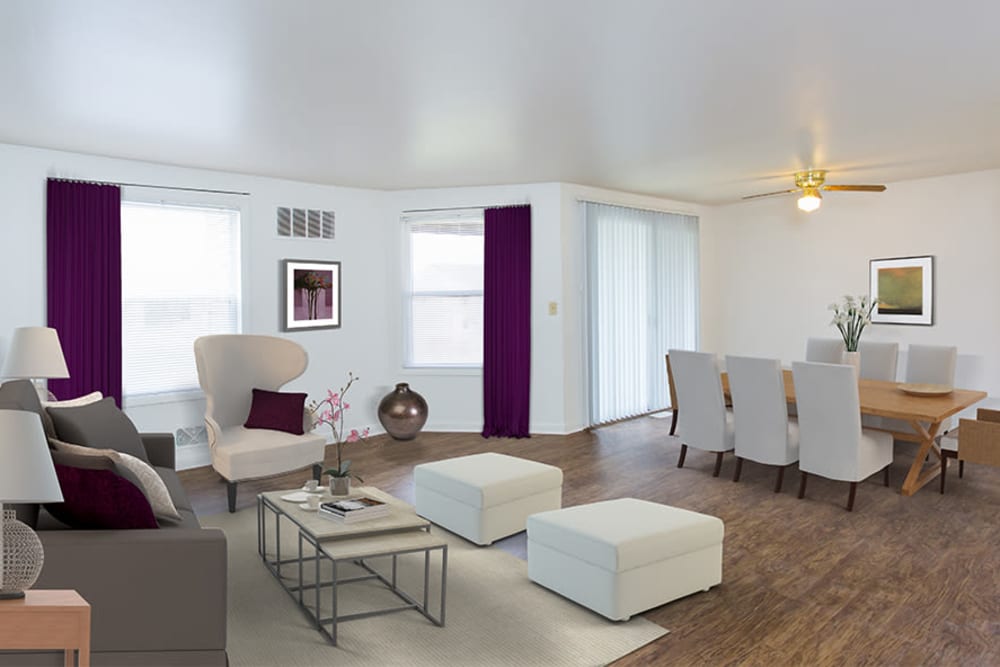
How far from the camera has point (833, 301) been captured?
769cm

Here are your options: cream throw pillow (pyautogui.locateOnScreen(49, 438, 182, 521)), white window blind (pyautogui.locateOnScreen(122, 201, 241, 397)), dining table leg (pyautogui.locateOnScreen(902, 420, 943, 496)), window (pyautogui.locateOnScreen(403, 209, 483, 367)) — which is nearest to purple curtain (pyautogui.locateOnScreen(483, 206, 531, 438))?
window (pyautogui.locateOnScreen(403, 209, 483, 367))

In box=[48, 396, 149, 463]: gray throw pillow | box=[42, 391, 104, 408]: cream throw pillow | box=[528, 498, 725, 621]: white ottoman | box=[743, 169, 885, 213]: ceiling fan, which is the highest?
box=[743, 169, 885, 213]: ceiling fan

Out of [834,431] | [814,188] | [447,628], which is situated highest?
[814,188]

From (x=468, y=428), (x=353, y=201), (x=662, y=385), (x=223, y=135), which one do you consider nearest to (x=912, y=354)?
(x=662, y=385)

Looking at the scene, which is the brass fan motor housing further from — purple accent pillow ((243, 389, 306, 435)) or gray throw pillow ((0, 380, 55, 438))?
gray throw pillow ((0, 380, 55, 438))

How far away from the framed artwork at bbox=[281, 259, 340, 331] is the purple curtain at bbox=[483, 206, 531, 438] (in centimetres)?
143

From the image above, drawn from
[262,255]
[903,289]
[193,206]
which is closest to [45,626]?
[193,206]

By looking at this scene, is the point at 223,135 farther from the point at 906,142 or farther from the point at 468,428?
the point at 906,142

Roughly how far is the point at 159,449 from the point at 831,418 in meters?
4.05

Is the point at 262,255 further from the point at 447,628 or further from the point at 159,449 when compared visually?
the point at 447,628

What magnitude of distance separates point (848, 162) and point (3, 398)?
231 inches

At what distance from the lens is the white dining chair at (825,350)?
20.9 ft

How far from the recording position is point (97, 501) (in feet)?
7.79

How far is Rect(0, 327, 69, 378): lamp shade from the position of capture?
4.34 metres
